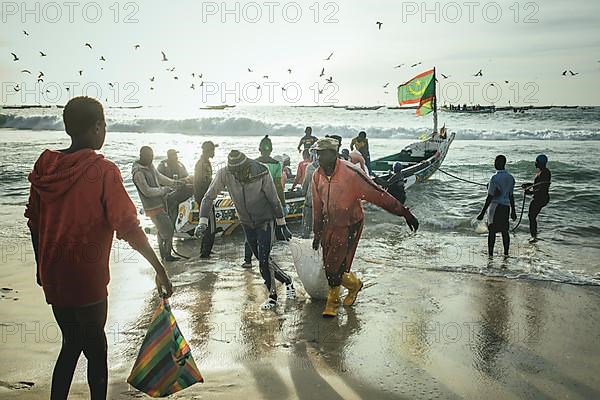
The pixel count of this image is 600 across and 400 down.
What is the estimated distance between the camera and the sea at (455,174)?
9.59 metres

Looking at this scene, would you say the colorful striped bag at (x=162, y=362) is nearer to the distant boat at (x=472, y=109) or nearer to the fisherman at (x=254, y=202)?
the fisherman at (x=254, y=202)

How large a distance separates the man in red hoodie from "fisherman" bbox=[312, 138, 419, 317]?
9.58 feet

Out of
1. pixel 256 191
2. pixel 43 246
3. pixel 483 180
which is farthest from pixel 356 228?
pixel 483 180

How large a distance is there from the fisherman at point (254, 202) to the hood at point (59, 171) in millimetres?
2971

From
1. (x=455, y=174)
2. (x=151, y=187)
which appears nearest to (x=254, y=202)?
(x=151, y=187)

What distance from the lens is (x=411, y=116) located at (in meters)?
58.3

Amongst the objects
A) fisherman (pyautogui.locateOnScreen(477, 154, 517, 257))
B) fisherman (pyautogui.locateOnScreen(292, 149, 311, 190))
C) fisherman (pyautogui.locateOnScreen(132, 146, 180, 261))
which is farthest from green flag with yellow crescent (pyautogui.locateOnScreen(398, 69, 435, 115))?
fisherman (pyautogui.locateOnScreen(132, 146, 180, 261))

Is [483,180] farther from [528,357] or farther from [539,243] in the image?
[528,357]

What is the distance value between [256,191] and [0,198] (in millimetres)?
12599

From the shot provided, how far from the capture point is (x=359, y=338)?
539 cm

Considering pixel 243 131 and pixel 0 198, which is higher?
pixel 243 131

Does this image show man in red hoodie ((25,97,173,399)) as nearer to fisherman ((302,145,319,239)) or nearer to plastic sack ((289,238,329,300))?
plastic sack ((289,238,329,300))

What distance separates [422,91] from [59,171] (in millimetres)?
18072

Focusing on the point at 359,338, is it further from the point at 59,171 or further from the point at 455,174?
the point at 455,174
